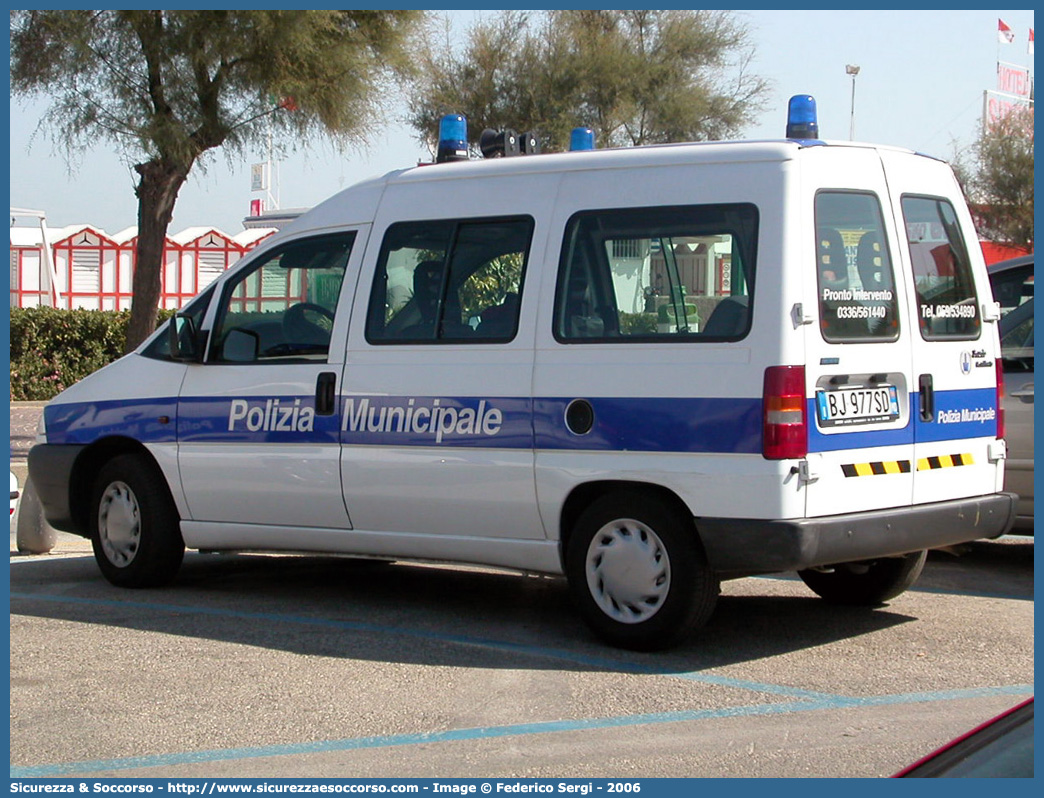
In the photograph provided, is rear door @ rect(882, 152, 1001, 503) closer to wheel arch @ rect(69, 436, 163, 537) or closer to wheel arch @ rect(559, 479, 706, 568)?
wheel arch @ rect(559, 479, 706, 568)

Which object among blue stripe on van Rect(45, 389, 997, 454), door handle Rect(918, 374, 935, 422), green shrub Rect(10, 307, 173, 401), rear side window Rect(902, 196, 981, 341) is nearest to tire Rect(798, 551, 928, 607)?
blue stripe on van Rect(45, 389, 997, 454)

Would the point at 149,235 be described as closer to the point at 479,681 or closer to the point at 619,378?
the point at 619,378

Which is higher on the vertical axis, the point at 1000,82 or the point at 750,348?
the point at 1000,82

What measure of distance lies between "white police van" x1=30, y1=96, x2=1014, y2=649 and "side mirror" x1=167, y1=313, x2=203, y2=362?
0.01m

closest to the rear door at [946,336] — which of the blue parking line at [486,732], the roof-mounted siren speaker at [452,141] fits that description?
the blue parking line at [486,732]

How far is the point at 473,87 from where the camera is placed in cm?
3039

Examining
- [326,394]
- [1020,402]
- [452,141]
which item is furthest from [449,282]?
[1020,402]

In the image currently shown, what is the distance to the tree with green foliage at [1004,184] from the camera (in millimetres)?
36625

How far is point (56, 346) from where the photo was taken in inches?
843

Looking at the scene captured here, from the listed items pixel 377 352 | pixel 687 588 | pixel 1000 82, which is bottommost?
pixel 687 588

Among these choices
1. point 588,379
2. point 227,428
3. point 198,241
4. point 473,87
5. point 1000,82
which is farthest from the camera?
point 1000,82

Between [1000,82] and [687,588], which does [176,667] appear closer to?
[687,588]

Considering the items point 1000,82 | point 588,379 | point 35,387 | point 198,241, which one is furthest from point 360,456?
point 1000,82

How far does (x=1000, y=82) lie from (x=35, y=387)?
38.1 m
